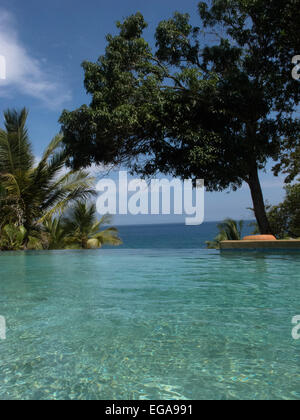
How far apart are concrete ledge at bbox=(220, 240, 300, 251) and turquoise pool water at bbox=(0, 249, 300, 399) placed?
3968 millimetres

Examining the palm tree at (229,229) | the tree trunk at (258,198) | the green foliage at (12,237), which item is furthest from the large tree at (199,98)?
the green foliage at (12,237)

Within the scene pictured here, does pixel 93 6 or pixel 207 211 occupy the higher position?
pixel 93 6

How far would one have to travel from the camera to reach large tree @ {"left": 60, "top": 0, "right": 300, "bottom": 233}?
9.55 metres

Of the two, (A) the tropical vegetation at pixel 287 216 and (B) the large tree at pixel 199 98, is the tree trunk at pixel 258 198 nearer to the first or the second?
(B) the large tree at pixel 199 98

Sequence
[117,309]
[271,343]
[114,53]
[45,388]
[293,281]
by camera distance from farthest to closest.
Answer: [114,53] < [293,281] < [117,309] < [271,343] < [45,388]

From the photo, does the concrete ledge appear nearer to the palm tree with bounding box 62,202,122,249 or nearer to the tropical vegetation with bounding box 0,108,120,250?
the tropical vegetation with bounding box 0,108,120,250

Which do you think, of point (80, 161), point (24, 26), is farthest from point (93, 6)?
point (80, 161)

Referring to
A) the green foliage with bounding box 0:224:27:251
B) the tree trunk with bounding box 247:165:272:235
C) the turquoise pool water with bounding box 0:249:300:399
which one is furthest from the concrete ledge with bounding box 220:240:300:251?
the green foliage with bounding box 0:224:27:251

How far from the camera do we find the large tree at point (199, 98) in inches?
376

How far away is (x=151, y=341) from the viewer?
241 centimetres

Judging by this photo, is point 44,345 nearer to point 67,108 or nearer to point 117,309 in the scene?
point 117,309

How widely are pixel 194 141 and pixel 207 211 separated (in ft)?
12.8

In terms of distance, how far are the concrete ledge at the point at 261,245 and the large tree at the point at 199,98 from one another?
161 cm

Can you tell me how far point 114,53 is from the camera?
10117mm
